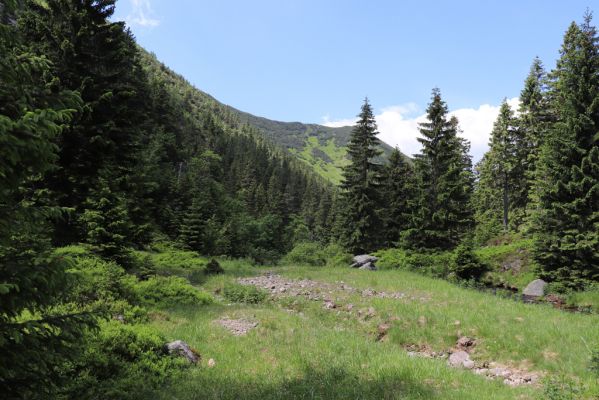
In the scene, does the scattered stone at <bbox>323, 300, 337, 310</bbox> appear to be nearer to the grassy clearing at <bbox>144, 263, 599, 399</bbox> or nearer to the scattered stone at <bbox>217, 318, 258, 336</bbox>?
the grassy clearing at <bbox>144, 263, 599, 399</bbox>

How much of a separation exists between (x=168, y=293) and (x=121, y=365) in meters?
7.13

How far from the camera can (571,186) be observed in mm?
22031

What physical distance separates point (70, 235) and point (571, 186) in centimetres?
2744

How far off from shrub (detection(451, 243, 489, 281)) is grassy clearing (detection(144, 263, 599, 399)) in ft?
30.0

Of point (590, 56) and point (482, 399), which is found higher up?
point (590, 56)

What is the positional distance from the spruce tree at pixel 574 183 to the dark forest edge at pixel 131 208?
99 millimetres

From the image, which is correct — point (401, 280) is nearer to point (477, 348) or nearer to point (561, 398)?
point (477, 348)

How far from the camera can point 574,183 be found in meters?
21.8

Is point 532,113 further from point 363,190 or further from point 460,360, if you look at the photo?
point 460,360

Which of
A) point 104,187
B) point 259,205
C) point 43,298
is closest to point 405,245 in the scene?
point 104,187

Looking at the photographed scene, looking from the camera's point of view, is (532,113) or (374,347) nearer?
(374,347)

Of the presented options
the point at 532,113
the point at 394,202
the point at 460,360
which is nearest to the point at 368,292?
the point at 460,360

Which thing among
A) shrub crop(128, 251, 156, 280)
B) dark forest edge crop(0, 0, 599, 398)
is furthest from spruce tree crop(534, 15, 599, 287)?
shrub crop(128, 251, 156, 280)

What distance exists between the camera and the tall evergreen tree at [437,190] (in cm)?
3138
